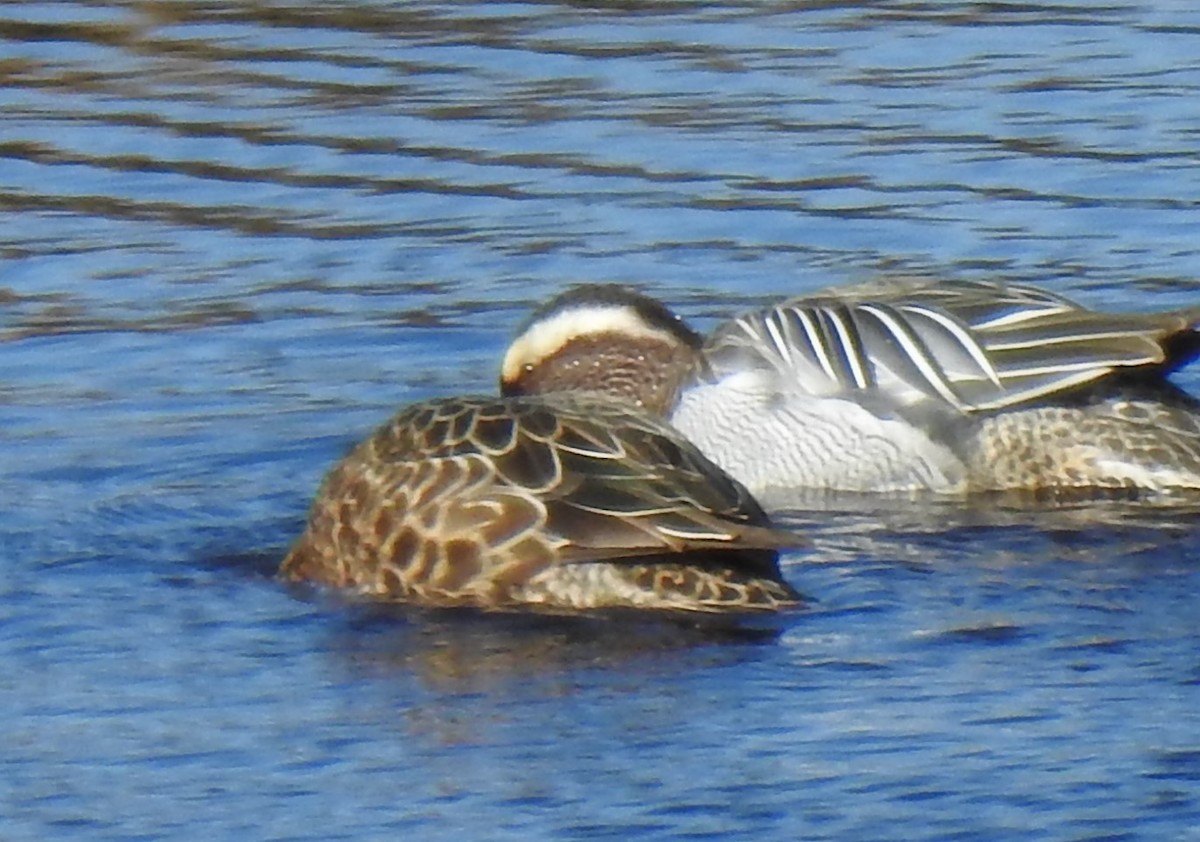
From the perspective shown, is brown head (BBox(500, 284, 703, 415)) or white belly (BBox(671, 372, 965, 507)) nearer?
white belly (BBox(671, 372, 965, 507))

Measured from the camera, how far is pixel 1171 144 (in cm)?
1348

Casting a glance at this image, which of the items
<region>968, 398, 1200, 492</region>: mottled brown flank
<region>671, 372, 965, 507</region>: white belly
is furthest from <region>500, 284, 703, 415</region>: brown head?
<region>968, 398, 1200, 492</region>: mottled brown flank

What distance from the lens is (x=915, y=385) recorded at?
9898 millimetres

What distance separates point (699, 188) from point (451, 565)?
15.7 ft

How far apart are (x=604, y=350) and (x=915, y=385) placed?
39.4 inches

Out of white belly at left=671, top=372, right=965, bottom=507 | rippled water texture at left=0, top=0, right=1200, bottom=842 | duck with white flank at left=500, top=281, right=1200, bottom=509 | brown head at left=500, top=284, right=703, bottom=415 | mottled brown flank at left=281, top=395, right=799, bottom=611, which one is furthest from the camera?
brown head at left=500, top=284, right=703, bottom=415

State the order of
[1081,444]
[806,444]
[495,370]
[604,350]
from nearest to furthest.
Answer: [1081,444] → [806,444] → [604,350] → [495,370]

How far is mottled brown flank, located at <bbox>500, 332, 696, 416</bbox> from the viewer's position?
10.1 m

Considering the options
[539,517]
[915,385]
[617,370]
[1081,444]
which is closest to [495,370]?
[617,370]

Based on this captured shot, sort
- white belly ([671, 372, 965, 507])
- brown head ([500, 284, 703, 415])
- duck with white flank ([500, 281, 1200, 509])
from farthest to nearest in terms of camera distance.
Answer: brown head ([500, 284, 703, 415]), white belly ([671, 372, 965, 507]), duck with white flank ([500, 281, 1200, 509])

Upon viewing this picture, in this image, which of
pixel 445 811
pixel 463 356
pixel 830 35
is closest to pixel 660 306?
pixel 463 356

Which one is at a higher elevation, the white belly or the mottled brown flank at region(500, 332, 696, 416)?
the mottled brown flank at region(500, 332, 696, 416)

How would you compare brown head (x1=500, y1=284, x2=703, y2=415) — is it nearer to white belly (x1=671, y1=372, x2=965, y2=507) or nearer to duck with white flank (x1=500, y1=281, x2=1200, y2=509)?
duck with white flank (x1=500, y1=281, x2=1200, y2=509)

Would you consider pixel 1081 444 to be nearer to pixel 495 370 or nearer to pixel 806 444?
pixel 806 444
